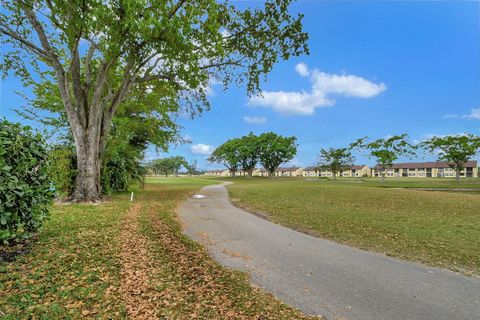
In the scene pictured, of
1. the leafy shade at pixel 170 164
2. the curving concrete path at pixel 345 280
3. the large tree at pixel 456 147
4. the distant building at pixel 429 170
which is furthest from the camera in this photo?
the leafy shade at pixel 170 164

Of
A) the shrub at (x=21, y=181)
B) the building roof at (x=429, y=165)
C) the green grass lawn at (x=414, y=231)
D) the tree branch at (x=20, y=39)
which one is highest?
the tree branch at (x=20, y=39)

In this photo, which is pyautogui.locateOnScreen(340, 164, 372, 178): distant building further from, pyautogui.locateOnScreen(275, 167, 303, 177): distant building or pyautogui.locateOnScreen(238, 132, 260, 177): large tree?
pyautogui.locateOnScreen(238, 132, 260, 177): large tree

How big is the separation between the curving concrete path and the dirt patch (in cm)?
149

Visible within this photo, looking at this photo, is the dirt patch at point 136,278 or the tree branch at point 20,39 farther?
the tree branch at point 20,39

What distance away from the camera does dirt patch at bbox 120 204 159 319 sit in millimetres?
3242

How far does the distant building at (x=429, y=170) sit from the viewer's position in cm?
8800

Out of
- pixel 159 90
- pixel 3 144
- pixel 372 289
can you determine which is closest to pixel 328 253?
pixel 372 289

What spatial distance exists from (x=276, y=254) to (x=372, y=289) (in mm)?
2147

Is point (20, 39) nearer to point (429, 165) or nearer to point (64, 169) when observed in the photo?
point (64, 169)

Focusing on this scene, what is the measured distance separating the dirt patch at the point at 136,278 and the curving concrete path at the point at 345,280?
149cm

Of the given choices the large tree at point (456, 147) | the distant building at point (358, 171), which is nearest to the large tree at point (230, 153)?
the large tree at point (456, 147)

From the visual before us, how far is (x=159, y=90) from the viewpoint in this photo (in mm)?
17766

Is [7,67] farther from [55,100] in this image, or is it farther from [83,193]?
[83,193]

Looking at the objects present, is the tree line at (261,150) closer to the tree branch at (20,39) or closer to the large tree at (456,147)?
the large tree at (456,147)
